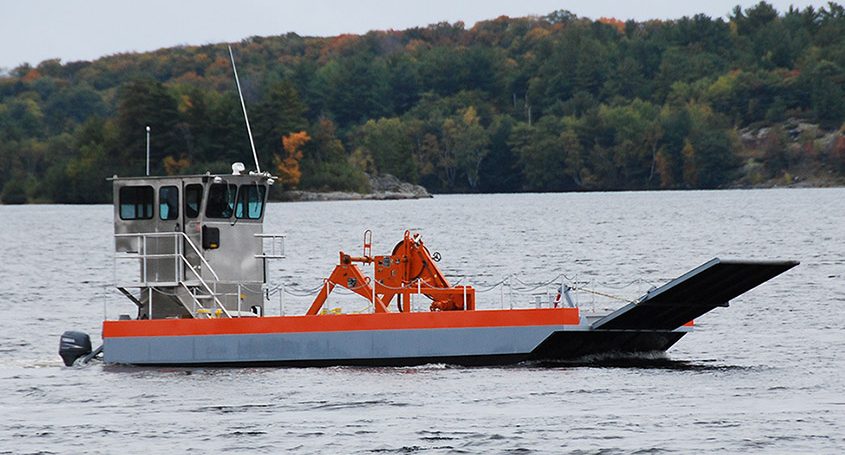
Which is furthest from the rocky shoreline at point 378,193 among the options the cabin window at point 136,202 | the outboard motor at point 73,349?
the cabin window at point 136,202

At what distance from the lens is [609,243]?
3137 inches

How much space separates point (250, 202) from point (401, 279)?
3.37 m

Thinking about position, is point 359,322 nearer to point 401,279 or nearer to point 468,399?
point 401,279

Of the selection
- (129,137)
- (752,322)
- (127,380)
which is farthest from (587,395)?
(129,137)

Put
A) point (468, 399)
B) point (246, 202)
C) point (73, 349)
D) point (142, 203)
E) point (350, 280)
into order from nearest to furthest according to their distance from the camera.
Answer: point (468, 399) < point (350, 280) < point (142, 203) < point (246, 202) < point (73, 349)

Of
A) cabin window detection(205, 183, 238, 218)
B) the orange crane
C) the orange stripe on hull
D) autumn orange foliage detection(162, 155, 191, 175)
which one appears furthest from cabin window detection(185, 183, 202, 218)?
autumn orange foliage detection(162, 155, 191, 175)

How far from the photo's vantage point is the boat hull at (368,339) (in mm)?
26547

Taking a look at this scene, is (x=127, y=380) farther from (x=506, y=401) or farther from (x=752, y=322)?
(x=752, y=322)

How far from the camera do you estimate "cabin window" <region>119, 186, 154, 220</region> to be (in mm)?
28812

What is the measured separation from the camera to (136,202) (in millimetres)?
28906

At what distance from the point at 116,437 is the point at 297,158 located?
458ft

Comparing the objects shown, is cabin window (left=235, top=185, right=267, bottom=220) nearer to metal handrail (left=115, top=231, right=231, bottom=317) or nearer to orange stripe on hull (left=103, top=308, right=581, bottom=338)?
metal handrail (left=115, top=231, right=231, bottom=317)

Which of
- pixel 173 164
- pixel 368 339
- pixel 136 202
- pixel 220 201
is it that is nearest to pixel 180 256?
pixel 220 201

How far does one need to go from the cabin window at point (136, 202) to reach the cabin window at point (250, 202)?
1598 mm
